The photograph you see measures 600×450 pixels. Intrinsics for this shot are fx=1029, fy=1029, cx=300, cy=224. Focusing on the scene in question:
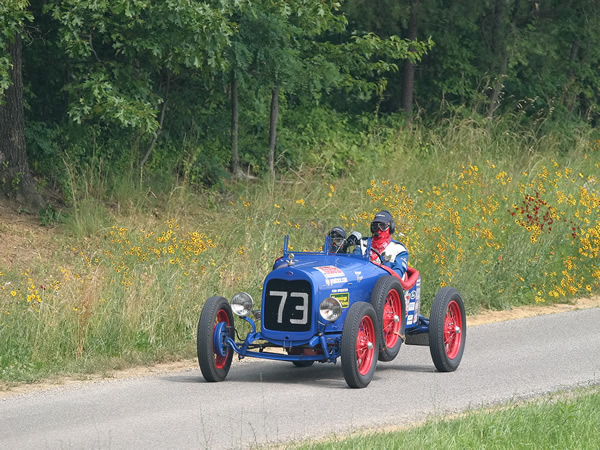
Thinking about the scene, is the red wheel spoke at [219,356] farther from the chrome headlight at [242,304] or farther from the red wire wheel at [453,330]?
the red wire wheel at [453,330]

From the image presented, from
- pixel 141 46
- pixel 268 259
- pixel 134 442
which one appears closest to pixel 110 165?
pixel 141 46

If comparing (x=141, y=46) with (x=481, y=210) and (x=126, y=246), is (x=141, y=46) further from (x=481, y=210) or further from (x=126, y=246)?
(x=481, y=210)

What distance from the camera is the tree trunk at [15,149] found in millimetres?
17359

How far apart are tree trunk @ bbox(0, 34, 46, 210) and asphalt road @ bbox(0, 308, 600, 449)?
7.79 meters

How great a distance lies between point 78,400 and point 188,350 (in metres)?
2.59

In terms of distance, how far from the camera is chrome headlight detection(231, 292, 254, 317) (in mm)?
10156

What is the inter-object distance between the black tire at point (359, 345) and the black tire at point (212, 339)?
4.14 ft

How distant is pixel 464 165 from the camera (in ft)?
70.7

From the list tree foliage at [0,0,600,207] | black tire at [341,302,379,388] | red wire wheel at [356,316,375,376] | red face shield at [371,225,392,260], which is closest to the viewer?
black tire at [341,302,379,388]

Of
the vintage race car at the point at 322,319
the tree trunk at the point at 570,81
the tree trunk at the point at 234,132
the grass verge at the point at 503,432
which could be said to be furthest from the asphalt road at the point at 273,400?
the tree trunk at the point at 570,81

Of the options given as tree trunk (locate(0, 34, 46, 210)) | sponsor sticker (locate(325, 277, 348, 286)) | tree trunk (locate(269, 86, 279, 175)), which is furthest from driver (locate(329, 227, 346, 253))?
tree trunk (locate(269, 86, 279, 175))

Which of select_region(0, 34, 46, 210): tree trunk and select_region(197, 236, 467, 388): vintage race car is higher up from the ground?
select_region(0, 34, 46, 210): tree trunk

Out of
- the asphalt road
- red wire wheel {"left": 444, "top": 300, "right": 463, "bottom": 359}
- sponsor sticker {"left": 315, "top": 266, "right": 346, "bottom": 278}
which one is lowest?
the asphalt road

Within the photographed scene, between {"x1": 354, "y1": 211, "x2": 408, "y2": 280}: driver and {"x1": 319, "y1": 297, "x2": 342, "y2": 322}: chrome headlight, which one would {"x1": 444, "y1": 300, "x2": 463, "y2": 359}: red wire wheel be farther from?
{"x1": 319, "y1": 297, "x2": 342, "y2": 322}: chrome headlight
